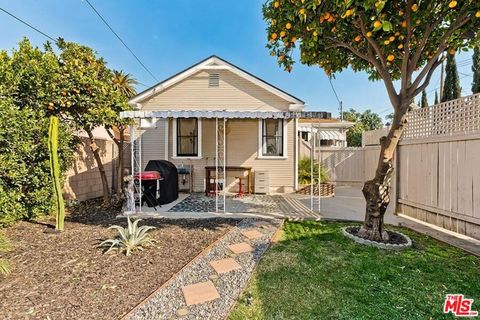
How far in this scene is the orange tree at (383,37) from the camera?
4.38 m

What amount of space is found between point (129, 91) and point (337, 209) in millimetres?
17608

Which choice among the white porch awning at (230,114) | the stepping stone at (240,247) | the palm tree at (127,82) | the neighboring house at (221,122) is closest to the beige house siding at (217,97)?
the neighboring house at (221,122)

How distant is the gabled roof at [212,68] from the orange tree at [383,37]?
4.86 metres

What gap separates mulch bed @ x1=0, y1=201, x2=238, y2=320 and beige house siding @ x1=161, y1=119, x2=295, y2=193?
204 inches

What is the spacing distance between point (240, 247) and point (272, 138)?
7.18 m

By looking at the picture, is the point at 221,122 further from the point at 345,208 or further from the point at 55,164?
the point at 55,164

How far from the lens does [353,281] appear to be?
3.60m

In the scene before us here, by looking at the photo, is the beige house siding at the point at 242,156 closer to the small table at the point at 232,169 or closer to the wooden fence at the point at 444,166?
the small table at the point at 232,169

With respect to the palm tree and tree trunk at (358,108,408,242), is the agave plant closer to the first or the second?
tree trunk at (358,108,408,242)

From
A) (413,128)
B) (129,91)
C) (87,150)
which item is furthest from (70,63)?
(129,91)

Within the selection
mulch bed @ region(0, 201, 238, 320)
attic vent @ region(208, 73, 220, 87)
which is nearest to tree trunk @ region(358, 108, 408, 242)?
mulch bed @ region(0, 201, 238, 320)

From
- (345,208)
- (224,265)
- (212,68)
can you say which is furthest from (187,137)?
(224,265)

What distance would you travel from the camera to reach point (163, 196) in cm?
847

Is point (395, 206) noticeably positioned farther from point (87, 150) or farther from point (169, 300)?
point (87, 150)
